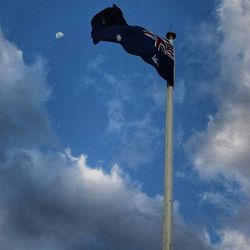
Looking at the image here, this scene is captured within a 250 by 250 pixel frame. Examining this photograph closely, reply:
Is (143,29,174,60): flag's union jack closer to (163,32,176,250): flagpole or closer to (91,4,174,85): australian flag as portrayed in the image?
(91,4,174,85): australian flag

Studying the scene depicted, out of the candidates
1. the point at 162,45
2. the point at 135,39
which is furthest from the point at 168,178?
the point at 135,39

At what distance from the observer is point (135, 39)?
62.4ft

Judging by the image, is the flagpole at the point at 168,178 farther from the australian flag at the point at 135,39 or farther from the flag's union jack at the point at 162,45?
the flag's union jack at the point at 162,45

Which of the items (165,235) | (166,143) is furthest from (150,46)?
(165,235)

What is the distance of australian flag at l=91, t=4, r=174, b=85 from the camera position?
18.7 meters

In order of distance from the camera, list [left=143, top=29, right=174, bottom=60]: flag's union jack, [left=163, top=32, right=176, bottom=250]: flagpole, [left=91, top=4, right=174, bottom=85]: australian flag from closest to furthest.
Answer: [left=163, top=32, right=176, bottom=250]: flagpole, [left=91, top=4, right=174, bottom=85]: australian flag, [left=143, top=29, right=174, bottom=60]: flag's union jack

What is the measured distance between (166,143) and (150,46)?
4301mm

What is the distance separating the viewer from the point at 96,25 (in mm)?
20422

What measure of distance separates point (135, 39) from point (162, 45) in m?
1.14

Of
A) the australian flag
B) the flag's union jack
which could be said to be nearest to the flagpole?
the australian flag

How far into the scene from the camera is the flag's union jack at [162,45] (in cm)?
1911

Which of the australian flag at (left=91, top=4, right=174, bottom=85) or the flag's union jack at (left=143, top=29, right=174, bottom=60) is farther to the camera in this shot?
the flag's union jack at (left=143, top=29, right=174, bottom=60)

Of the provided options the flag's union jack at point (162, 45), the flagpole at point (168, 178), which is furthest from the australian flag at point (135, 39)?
the flagpole at point (168, 178)

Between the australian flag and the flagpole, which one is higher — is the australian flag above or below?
above
